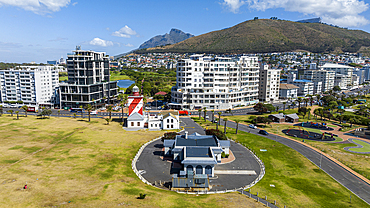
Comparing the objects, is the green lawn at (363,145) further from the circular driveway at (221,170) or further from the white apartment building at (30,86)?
the white apartment building at (30,86)

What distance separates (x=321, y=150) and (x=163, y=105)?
97717 mm

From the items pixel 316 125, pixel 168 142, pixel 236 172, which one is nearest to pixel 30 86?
pixel 168 142

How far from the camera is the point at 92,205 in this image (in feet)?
131

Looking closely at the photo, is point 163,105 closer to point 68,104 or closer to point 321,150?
point 68,104

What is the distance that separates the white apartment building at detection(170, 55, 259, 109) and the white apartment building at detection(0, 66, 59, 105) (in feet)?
273

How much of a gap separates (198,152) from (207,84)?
3647 inches

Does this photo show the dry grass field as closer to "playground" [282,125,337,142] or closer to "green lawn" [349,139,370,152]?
"green lawn" [349,139,370,152]

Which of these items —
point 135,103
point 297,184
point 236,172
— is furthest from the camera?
point 135,103

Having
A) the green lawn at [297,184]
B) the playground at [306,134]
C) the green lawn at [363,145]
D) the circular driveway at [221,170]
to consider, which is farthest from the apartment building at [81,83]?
the green lawn at [363,145]

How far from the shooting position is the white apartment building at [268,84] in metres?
174

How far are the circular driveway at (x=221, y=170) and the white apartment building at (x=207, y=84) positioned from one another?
2938 inches

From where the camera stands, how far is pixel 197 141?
68.6 metres

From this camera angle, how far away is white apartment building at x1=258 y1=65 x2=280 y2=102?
17425cm

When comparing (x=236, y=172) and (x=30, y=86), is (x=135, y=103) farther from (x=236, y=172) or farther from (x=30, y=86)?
(x=30, y=86)
